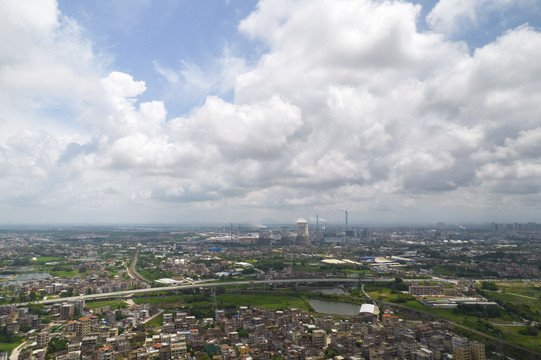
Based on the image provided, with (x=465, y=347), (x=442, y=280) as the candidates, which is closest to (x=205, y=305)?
(x=465, y=347)

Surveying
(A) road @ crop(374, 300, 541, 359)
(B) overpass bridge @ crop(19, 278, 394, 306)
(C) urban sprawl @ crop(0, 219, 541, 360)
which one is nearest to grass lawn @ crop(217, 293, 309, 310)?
(C) urban sprawl @ crop(0, 219, 541, 360)

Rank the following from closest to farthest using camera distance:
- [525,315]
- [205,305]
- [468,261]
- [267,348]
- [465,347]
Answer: [465,347], [267,348], [525,315], [205,305], [468,261]

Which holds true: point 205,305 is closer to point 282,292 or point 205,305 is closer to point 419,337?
point 282,292

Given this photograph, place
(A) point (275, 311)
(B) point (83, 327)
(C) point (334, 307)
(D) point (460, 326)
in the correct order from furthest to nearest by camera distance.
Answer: (C) point (334, 307), (A) point (275, 311), (D) point (460, 326), (B) point (83, 327)

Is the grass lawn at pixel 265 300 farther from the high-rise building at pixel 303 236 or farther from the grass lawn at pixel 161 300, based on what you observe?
the high-rise building at pixel 303 236

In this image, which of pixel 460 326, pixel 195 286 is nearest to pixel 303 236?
pixel 195 286

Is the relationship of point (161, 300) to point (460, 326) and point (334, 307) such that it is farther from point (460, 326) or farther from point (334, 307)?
point (460, 326)

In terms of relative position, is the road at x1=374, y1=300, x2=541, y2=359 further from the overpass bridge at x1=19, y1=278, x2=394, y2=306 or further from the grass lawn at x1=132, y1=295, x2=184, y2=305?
the grass lawn at x1=132, y1=295, x2=184, y2=305
